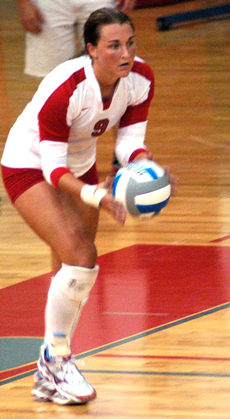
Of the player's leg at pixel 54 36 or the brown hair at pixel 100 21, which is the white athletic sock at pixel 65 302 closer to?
the brown hair at pixel 100 21

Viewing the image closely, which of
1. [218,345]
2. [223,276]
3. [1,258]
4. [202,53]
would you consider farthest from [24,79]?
[218,345]

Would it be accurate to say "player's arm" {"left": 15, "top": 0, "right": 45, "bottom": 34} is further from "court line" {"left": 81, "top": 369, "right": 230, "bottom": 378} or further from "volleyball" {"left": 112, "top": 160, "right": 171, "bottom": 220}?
"court line" {"left": 81, "top": 369, "right": 230, "bottom": 378}

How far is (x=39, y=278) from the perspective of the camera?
→ 13.1 feet

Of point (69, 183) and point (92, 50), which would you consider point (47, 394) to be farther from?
point (92, 50)

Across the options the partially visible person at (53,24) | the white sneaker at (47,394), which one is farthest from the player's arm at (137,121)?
the partially visible person at (53,24)

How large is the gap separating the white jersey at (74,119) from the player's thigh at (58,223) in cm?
9

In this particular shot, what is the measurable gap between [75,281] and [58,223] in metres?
0.21

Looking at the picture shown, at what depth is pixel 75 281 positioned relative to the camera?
2.65 meters

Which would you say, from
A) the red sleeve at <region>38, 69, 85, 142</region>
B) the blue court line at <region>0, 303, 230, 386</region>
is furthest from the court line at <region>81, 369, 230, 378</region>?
the red sleeve at <region>38, 69, 85, 142</region>

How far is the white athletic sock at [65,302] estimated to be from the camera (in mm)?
2654

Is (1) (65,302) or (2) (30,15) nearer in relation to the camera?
(1) (65,302)

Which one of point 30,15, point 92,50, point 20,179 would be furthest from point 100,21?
point 30,15

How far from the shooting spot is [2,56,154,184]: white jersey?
2.66 metres

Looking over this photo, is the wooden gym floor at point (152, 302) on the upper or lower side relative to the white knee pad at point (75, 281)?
lower
